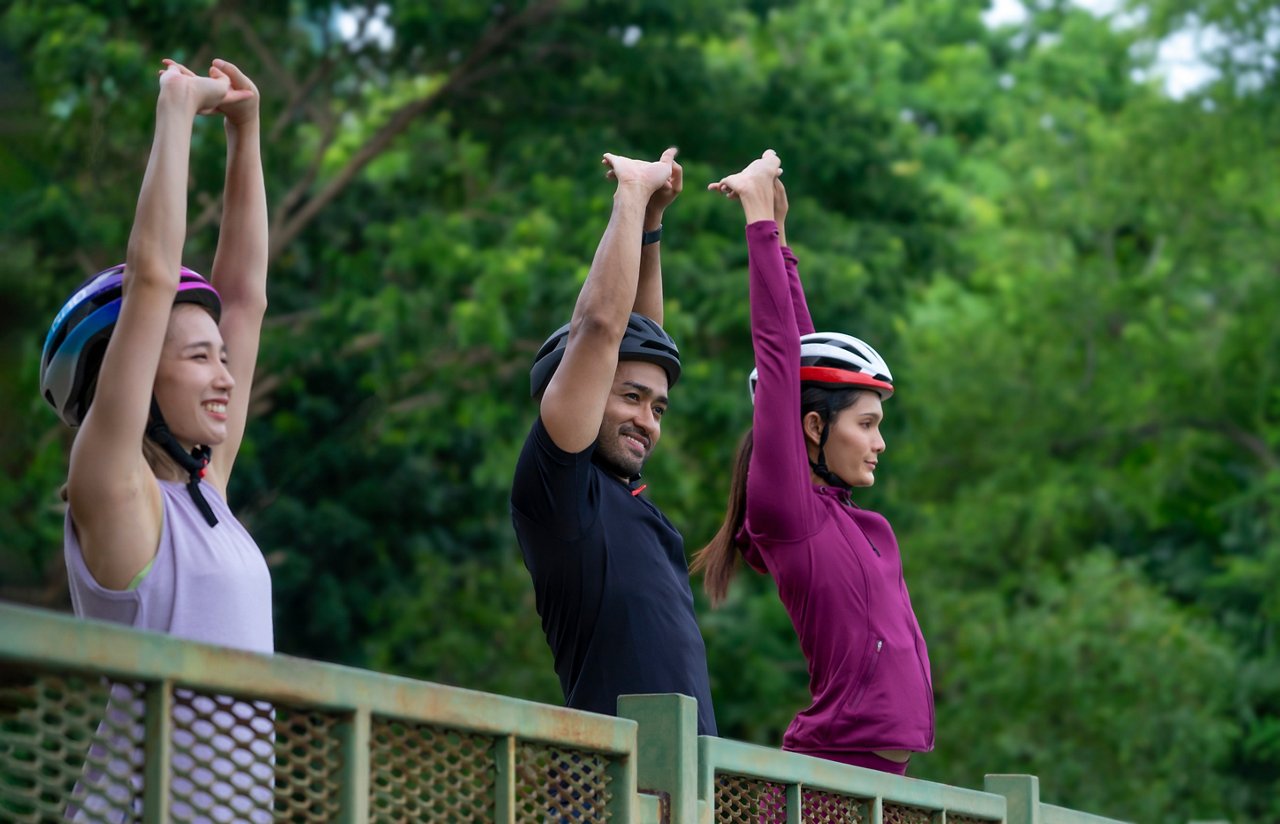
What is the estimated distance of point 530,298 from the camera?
41.7 ft

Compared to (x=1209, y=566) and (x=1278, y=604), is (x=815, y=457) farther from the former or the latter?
(x=1209, y=566)

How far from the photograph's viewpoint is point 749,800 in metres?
3.29

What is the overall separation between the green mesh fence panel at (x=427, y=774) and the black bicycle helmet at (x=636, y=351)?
49.3 inches

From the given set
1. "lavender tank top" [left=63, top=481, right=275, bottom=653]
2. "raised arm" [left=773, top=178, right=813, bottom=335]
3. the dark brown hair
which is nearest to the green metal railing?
"lavender tank top" [left=63, top=481, right=275, bottom=653]

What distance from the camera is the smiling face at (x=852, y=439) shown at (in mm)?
4336

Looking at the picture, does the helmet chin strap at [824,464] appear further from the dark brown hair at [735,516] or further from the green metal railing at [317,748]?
the green metal railing at [317,748]

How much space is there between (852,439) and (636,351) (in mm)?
688

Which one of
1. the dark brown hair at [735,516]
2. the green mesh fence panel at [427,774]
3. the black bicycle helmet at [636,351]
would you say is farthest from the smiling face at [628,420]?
the green mesh fence panel at [427,774]

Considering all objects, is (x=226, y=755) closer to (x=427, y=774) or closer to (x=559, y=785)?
(x=427, y=774)

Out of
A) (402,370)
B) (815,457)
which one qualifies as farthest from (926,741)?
(402,370)

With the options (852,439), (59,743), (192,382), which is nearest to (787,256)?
(852,439)

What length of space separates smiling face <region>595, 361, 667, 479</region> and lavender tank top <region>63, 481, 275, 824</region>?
86cm

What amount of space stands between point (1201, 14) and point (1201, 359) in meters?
3.65

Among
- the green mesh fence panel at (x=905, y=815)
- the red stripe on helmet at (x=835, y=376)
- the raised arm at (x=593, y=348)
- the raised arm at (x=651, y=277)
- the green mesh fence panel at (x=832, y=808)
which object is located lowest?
the green mesh fence panel at (x=832, y=808)
